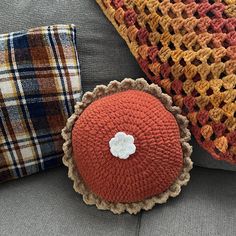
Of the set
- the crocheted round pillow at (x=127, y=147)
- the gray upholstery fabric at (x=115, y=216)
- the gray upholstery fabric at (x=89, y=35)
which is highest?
the gray upholstery fabric at (x=89, y=35)

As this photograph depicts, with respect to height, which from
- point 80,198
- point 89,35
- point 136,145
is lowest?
point 80,198

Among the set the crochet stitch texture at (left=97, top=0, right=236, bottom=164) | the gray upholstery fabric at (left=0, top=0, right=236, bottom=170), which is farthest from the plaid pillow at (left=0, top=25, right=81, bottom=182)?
the crochet stitch texture at (left=97, top=0, right=236, bottom=164)

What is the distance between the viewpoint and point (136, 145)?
3.01 feet

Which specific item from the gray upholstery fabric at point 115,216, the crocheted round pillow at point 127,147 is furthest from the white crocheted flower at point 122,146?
the gray upholstery fabric at point 115,216

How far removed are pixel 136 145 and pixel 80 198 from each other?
217 mm

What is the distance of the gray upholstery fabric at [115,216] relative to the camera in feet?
3.08

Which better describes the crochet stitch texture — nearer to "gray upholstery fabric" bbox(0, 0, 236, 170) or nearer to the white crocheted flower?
"gray upholstery fabric" bbox(0, 0, 236, 170)

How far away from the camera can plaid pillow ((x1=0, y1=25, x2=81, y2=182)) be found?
102cm

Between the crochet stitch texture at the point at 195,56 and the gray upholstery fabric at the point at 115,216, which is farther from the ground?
the crochet stitch texture at the point at 195,56

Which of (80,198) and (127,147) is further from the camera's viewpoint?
(80,198)

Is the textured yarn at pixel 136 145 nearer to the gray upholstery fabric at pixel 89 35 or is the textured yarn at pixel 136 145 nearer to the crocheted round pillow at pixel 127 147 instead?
the crocheted round pillow at pixel 127 147

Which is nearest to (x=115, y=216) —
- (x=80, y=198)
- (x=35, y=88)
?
(x=80, y=198)

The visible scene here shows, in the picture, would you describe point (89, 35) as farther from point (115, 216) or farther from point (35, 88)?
point (115, 216)

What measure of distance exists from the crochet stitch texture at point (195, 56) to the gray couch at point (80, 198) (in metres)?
0.08
